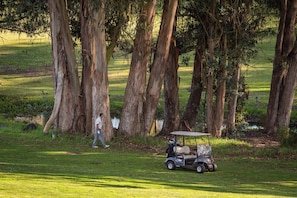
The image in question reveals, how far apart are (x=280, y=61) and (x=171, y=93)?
21.2 ft

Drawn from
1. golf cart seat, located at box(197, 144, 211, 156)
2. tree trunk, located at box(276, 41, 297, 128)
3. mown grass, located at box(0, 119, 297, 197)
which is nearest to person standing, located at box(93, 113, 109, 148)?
mown grass, located at box(0, 119, 297, 197)

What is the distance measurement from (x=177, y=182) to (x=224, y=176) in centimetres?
256

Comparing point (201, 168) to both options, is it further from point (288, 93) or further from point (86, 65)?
point (288, 93)

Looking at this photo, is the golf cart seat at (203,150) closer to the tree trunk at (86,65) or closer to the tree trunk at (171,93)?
the tree trunk at (86,65)

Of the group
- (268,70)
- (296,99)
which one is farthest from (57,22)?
(268,70)

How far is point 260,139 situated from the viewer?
36.5 metres

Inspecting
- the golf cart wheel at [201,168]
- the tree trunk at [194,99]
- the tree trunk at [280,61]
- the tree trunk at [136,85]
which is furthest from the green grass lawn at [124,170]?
the tree trunk at [280,61]

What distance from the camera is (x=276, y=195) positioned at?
18.8m

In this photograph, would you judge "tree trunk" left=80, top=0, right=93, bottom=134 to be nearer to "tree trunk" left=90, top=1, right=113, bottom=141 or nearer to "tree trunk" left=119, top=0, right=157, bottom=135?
"tree trunk" left=90, top=1, right=113, bottom=141

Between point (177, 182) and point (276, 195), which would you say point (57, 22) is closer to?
point (177, 182)

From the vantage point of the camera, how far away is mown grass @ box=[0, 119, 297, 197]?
57.5ft

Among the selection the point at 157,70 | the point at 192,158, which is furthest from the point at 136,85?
the point at 192,158

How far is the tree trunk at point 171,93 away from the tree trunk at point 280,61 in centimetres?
554

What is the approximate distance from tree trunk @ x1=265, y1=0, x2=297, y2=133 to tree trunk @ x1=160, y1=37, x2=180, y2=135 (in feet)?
18.2
